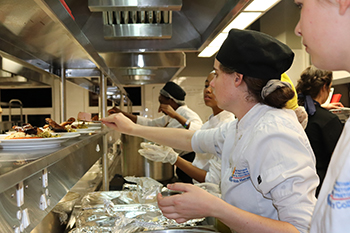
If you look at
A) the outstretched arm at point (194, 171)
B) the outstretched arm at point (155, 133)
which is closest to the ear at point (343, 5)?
the outstretched arm at point (155, 133)

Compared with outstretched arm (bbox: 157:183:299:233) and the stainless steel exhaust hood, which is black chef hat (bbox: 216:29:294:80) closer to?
outstretched arm (bbox: 157:183:299:233)

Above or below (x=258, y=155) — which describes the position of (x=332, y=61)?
above

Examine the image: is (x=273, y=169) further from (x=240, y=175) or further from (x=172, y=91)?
(x=172, y=91)

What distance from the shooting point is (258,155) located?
0.91m

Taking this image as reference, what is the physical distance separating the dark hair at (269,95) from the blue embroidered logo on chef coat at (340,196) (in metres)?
0.64

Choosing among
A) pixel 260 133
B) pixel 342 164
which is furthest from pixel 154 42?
pixel 342 164

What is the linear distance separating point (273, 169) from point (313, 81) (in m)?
1.63

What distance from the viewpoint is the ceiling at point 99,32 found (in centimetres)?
87

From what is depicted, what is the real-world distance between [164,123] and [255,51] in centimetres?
337

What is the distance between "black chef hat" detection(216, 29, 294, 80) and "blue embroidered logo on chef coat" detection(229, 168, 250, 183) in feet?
1.11

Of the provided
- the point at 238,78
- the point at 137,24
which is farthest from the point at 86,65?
the point at 238,78

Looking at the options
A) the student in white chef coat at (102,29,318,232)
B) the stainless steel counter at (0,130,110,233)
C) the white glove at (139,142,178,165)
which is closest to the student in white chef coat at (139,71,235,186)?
the white glove at (139,142,178,165)

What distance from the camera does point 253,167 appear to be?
919mm

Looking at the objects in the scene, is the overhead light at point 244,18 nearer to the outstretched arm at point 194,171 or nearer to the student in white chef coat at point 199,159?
the student in white chef coat at point 199,159
